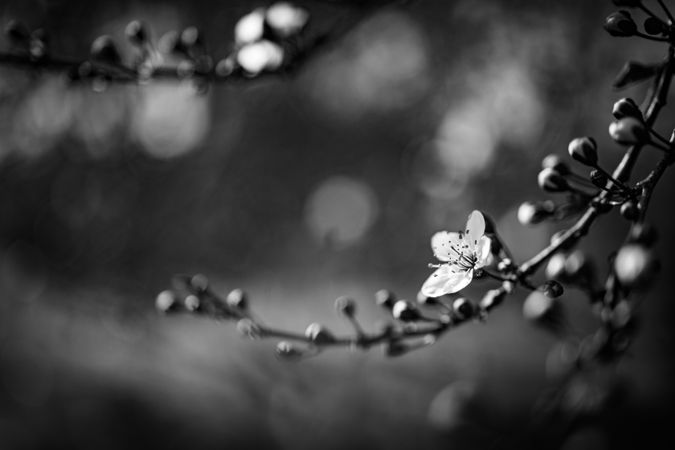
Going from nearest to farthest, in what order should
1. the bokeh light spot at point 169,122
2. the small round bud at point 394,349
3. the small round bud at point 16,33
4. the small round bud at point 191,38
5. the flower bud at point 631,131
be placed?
the flower bud at point 631,131 < the small round bud at point 394,349 < the small round bud at point 16,33 < the small round bud at point 191,38 < the bokeh light spot at point 169,122

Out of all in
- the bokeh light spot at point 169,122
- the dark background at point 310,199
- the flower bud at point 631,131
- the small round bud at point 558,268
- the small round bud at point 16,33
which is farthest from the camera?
the bokeh light spot at point 169,122

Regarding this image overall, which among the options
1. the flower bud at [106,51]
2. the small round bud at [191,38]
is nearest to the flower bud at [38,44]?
the flower bud at [106,51]

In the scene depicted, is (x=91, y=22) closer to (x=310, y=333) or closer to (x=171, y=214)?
(x=171, y=214)

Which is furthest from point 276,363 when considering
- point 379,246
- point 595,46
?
point 595,46

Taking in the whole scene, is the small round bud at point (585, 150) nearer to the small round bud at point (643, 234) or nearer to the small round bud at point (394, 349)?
the small round bud at point (643, 234)

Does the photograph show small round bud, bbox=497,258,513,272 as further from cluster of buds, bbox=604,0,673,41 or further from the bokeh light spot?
the bokeh light spot

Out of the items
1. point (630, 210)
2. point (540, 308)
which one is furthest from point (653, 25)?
point (540, 308)

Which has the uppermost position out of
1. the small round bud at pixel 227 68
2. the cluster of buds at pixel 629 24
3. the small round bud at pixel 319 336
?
the small round bud at pixel 227 68
